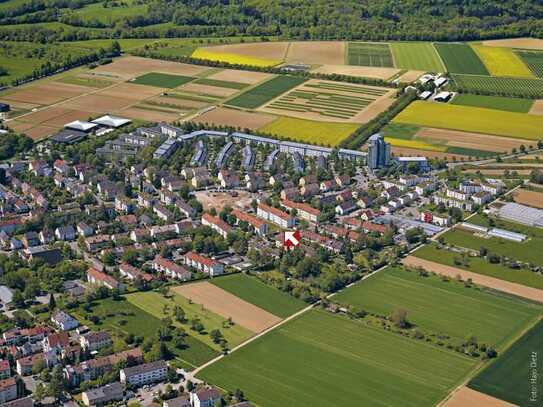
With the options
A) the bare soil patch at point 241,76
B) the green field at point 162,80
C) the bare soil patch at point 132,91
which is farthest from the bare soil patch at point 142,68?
the bare soil patch at point 132,91

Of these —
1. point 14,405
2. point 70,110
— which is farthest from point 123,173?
point 14,405

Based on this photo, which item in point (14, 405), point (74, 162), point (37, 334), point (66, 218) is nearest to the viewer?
point (14, 405)

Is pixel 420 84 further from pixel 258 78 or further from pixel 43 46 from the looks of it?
pixel 43 46

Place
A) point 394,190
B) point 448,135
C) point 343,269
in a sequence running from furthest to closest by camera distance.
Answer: point 448,135
point 394,190
point 343,269

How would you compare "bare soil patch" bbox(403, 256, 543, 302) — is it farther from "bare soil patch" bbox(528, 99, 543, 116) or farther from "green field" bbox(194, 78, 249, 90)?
"green field" bbox(194, 78, 249, 90)

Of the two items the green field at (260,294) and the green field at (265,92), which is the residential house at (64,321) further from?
the green field at (265,92)

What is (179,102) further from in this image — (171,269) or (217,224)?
(171,269)

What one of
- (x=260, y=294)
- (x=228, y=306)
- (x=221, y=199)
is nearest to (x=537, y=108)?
(x=221, y=199)
